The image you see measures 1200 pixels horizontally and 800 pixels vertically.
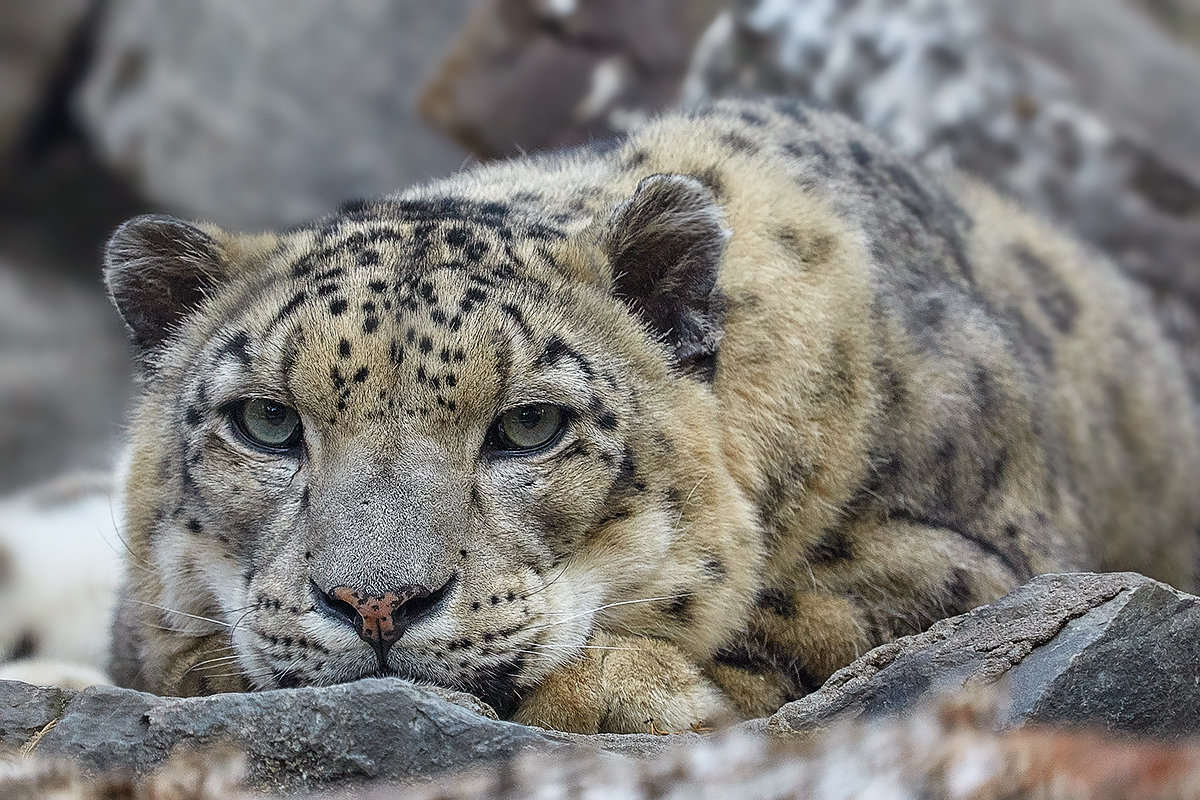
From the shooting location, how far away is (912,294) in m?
5.67

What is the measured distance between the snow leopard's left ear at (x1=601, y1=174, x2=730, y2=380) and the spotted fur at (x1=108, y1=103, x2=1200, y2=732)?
1 centimetres

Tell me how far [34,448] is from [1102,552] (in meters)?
11.6

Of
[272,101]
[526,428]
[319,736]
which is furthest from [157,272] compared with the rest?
[272,101]

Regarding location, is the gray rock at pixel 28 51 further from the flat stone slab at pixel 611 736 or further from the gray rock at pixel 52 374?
the flat stone slab at pixel 611 736

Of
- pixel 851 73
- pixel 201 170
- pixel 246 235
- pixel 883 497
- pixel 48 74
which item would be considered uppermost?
pixel 48 74

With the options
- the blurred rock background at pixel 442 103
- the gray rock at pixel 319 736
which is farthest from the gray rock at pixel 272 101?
the gray rock at pixel 319 736

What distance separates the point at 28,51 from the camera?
15.1 metres

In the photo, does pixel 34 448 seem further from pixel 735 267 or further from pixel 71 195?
pixel 735 267

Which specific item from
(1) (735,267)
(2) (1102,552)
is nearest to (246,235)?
(1) (735,267)

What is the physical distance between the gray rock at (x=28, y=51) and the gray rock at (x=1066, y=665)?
13.4m

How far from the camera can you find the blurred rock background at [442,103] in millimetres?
11188

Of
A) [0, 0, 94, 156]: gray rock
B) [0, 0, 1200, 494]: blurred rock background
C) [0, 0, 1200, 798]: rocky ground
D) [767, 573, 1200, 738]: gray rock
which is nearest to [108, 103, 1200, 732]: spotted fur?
[0, 0, 1200, 798]: rocky ground

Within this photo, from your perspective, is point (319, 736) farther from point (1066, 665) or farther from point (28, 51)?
point (28, 51)

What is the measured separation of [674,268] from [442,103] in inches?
284
